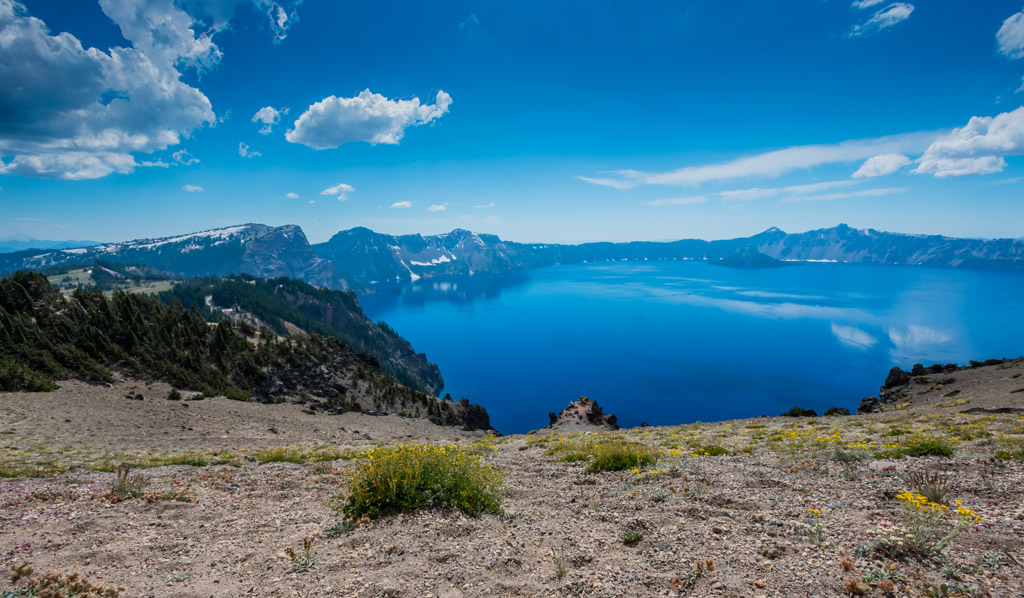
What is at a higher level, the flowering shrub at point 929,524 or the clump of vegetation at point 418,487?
the flowering shrub at point 929,524

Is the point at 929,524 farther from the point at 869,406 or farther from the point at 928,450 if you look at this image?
the point at 869,406

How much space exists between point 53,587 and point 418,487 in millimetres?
6099

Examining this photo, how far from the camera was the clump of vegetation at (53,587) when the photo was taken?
6129mm

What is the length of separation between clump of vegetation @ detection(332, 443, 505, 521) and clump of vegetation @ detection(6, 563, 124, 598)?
13.4 feet

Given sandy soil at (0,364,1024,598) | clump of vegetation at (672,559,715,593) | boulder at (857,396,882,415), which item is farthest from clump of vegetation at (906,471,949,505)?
boulder at (857,396,882,415)

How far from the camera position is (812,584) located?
5.86m

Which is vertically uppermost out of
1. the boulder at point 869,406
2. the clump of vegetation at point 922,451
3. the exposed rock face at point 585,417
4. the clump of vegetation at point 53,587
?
the clump of vegetation at point 53,587

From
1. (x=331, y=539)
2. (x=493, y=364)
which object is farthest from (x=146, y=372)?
(x=493, y=364)

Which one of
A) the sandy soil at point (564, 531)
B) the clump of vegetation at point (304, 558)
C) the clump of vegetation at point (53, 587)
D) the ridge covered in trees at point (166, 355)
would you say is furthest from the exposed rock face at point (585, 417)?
the clump of vegetation at point (53, 587)

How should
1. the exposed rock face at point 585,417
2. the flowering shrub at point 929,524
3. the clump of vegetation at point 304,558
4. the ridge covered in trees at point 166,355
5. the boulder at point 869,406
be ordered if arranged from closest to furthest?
1. the flowering shrub at point 929,524
2. the clump of vegetation at point 304,558
3. the boulder at point 869,406
4. the ridge covered in trees at point 166,355
5. the exposed rock face at point 585,417

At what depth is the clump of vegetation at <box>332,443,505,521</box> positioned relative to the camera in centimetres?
938

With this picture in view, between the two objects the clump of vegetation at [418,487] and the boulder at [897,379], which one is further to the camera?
the boulder at [897,379]

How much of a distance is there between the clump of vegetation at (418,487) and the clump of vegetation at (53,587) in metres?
4.09

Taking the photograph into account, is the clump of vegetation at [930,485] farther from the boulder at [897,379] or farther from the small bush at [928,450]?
the boulder at [897,379]
